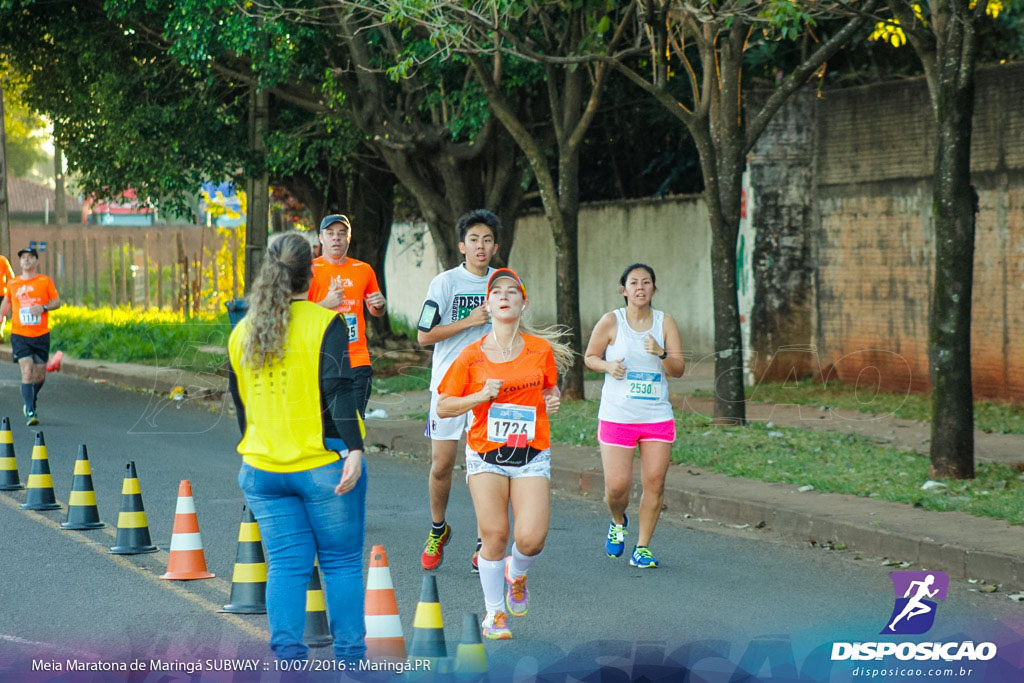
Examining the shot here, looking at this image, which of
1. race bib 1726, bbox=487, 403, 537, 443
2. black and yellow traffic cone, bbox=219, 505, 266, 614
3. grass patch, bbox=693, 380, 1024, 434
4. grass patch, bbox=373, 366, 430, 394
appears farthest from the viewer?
grass patch, bbox=373, 366, 430, 394

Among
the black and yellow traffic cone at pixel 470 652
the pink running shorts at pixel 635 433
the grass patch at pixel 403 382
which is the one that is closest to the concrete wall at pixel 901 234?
the grass patch at pixel 403 382

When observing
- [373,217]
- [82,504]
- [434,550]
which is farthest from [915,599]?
[373,217]

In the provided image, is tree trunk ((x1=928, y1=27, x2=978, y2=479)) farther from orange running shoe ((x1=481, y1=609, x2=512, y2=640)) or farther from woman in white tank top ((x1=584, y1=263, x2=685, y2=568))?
orange running shoe ((x1=481, y1=609, x2=512, y2=640))

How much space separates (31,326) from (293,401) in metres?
10.6

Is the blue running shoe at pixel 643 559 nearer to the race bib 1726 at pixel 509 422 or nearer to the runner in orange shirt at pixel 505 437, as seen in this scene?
the runner in orange shirt at pixel 505 437

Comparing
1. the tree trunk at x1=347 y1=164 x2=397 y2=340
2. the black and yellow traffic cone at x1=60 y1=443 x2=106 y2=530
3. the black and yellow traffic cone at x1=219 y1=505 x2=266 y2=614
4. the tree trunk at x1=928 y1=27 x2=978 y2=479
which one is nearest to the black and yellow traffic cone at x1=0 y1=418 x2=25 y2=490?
the black and yellow traffic cone at x1=60 y1=443 x2=106 y2=530

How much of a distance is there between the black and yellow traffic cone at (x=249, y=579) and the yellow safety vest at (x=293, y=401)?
61.7 inches

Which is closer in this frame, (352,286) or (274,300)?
(274,300)

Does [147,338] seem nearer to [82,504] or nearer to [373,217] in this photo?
[373,217]

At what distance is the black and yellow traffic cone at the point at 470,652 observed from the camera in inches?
206

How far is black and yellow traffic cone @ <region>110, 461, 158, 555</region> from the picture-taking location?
8305mm

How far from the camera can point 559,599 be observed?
7316mm

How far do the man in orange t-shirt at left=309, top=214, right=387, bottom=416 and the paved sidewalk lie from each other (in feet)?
8.41

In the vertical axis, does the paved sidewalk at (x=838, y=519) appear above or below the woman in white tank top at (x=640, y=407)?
below
